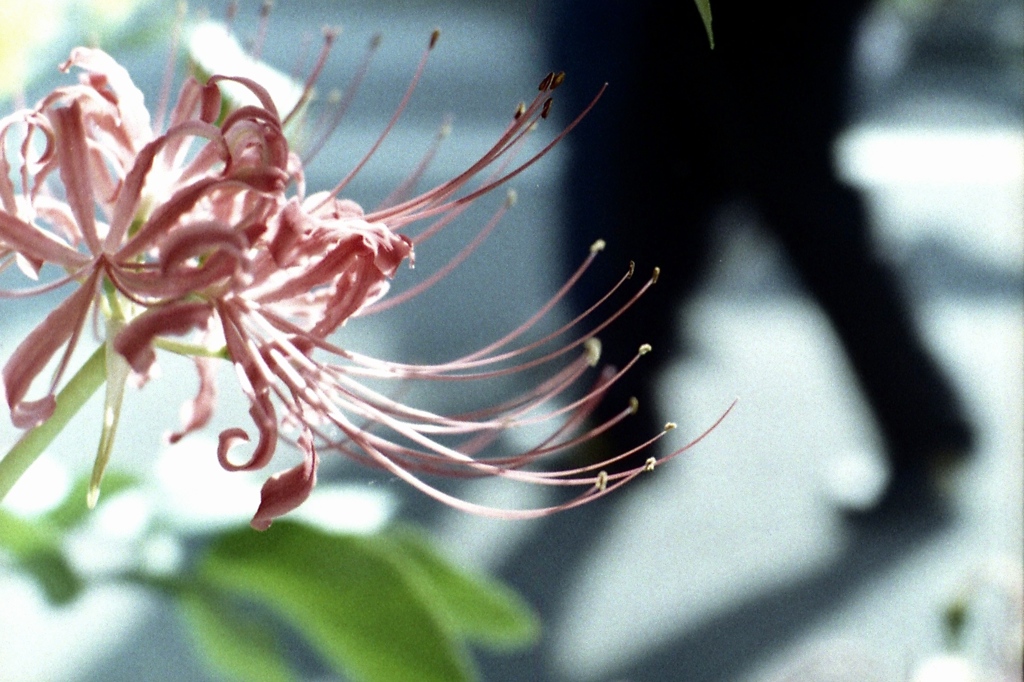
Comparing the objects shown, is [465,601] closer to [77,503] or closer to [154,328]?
[77,503]

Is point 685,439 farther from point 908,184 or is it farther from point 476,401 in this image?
point 908,184

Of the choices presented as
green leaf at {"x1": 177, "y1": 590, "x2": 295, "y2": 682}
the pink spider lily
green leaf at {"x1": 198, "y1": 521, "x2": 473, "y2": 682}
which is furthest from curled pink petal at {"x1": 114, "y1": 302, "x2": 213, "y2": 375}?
green leaf at {"x1": 177, "y1": 590, "x2": 295, "y2": 682}

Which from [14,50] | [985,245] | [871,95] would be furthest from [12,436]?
[985,245]

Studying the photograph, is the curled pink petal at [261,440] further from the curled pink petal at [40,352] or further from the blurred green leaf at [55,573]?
the blurred green leaf at [55,573]

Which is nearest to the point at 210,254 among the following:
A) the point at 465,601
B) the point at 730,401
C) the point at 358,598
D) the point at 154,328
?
the point at 154,328

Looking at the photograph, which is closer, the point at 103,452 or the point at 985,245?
the point at 103,452

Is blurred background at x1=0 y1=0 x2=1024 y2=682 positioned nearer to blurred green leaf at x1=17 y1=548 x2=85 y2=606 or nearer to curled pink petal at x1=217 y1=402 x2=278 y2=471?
blurred green leaf at x1=17 y1=548 x2=85 y2=606
